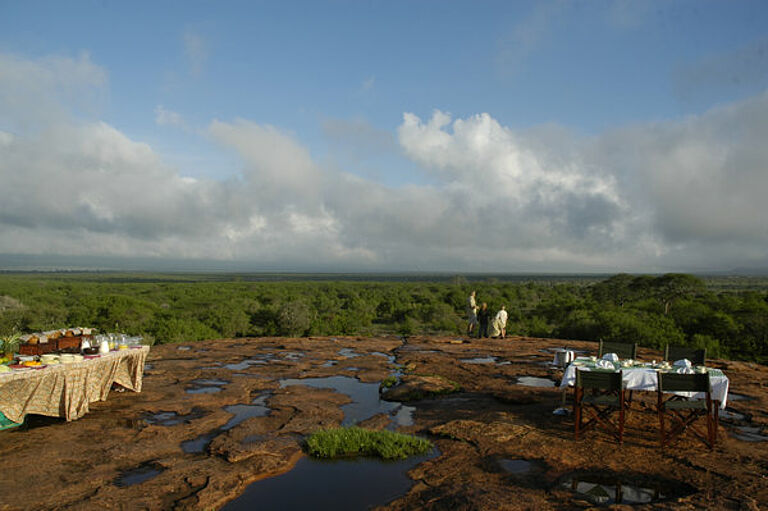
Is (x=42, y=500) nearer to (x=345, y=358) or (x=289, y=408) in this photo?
(x=289, y=408)

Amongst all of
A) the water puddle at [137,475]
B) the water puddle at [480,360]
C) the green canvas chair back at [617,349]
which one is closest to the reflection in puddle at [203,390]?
the water puddle at [137,475]

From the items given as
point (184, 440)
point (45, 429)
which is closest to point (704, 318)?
point (184, 440)

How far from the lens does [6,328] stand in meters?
21.6

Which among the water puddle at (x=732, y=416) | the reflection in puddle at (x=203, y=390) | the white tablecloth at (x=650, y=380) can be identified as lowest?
the reflection in puddle at (x=203, y=390)

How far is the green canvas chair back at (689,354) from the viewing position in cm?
801

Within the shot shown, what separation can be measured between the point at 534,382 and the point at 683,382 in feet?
15.9

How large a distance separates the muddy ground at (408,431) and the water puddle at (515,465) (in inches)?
1.0

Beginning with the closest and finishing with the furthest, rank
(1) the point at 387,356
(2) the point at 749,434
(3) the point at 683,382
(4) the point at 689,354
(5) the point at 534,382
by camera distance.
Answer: (3) the point at 683,382 → (2) the point at 749,434 → (4) the point at 689,354 → (5) the point at 534,382 → (1) the point at 387,356

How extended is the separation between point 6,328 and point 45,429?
1901 centimetres

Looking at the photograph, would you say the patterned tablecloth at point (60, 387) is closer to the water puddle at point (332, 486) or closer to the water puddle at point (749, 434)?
the water puddle at point (332, 486)

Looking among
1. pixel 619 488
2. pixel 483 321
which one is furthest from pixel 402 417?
pixel 483 321

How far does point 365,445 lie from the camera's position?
6.50 m

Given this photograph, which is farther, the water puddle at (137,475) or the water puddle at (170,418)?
the water puddle at (170,418)

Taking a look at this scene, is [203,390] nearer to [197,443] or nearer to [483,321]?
[197,443]
